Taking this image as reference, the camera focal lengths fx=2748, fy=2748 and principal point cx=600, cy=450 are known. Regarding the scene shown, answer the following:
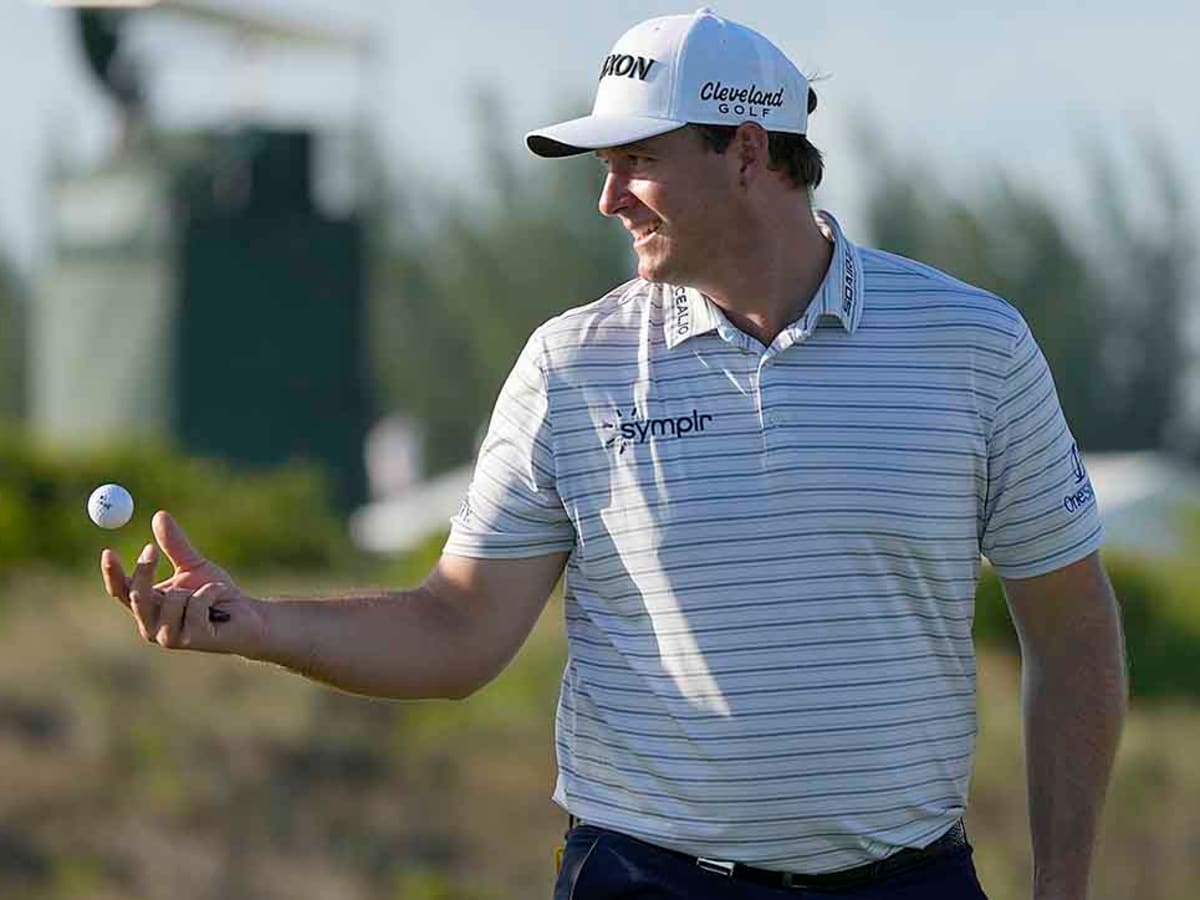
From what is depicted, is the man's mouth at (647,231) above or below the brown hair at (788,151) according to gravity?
below

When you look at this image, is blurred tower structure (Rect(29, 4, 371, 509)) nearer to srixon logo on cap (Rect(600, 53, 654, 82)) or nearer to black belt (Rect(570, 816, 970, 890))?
srixon logo on cap (Rect(600, 53, 654, 82))

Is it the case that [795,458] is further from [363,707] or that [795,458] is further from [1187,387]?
[1187,387]

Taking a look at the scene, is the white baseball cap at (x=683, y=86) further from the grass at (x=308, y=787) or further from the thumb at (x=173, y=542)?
the grass at (x=308, y=787)

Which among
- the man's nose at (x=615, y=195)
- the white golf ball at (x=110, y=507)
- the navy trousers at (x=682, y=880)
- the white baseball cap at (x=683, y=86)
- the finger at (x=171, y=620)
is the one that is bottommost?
the navy trousers at (x=682, y=880)

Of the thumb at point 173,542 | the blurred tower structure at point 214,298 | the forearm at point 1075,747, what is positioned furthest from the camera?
the blurred tower structure at point 214,298

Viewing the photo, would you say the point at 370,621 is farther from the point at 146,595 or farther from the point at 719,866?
the point at 719,866

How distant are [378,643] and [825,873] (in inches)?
31.2

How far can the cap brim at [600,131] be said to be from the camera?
13.9ft

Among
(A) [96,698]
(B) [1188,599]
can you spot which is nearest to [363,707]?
(A) [96,698]

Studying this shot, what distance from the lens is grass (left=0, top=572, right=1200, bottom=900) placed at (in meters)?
14.7

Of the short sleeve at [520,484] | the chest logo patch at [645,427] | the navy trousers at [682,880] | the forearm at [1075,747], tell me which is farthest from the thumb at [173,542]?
the forearm at [1075,747]

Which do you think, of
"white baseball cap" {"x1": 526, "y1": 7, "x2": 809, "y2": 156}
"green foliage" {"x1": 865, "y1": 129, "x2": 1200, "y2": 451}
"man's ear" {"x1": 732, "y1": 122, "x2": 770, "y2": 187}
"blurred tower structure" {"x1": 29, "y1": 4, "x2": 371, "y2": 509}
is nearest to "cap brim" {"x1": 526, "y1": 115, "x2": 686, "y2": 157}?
"white baseball cap" {"x1": 526, "y1": 7, "x2": 809, "y2": 156}

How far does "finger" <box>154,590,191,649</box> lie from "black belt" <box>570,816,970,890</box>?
30.4 inches

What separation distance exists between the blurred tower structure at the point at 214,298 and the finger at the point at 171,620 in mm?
24173
